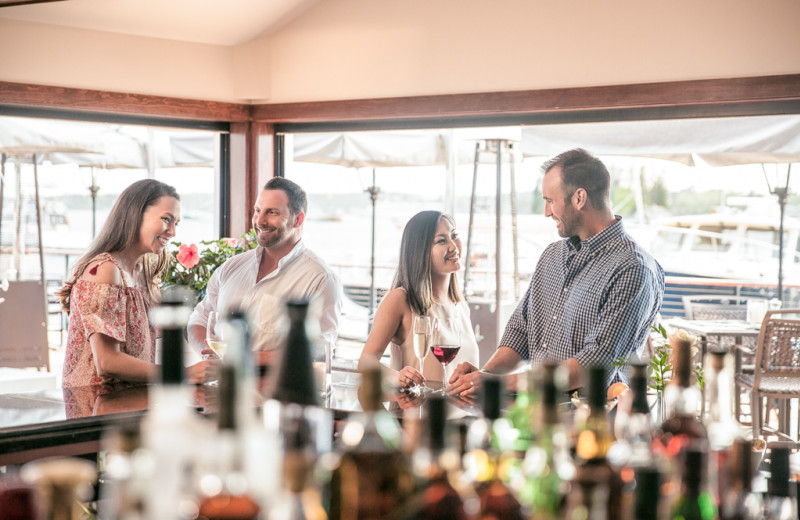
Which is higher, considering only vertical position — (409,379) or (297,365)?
(297,365)

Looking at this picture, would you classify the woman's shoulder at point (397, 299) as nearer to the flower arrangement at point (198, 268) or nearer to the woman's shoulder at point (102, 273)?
the woman's shoulder at point (102, 273)

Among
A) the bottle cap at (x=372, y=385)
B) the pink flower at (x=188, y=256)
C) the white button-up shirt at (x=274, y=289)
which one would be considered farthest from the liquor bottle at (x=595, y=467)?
the pink flower at (x=188, y=256)

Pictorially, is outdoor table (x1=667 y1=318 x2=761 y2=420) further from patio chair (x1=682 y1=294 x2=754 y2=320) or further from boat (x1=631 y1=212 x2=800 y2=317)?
boat (x1=631 y1=212 x2=800 y2=317)

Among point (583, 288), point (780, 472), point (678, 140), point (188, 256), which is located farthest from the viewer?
point (678, 140)

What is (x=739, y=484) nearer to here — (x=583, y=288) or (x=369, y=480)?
(x=369, y=480)

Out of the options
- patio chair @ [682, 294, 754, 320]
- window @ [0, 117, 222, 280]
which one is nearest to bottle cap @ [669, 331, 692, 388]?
window @ [0, 117, 222, 280]

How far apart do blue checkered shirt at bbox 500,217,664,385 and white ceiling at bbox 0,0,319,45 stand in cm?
272

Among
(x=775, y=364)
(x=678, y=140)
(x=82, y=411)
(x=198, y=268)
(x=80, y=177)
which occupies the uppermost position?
(x=678, y=140)

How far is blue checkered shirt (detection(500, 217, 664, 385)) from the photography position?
2.72m

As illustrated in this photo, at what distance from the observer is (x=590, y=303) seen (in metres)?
2.84

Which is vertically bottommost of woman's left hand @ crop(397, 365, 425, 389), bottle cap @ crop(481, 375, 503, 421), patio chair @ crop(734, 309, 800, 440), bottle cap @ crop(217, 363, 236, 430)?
patio chair @ crop(734, 309, 800, 440)

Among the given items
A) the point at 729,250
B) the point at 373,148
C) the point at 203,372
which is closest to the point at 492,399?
the point at 203,372

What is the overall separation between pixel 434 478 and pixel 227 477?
0.70 ft

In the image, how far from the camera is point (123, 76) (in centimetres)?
495
